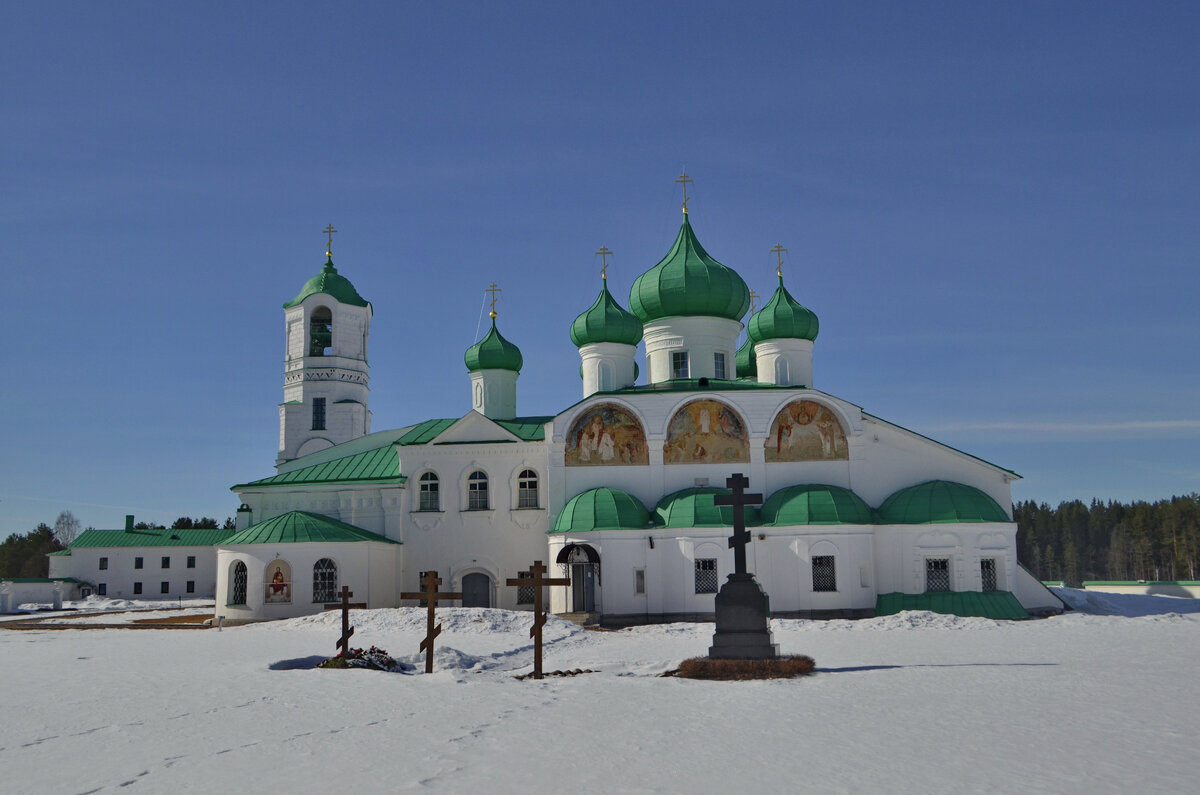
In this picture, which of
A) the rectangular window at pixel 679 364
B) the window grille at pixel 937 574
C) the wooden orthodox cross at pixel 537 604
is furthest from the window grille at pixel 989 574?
the wooden orthodox cross at pixel 537 604

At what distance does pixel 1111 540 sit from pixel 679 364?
61.6m

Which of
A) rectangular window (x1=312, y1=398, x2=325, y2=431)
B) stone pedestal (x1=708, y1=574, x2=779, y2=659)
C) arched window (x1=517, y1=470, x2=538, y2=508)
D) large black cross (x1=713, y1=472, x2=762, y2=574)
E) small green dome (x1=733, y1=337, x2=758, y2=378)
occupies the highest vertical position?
small green dome (x1=733, y1=337, x2=758, y2=378)

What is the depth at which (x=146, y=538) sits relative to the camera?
49.9 m

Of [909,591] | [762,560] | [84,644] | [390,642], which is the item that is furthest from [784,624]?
[84,644]

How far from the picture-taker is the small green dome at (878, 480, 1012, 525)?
27.0 m

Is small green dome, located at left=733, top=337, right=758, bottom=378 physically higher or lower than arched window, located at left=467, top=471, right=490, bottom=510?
higher

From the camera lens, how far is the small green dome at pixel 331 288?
38.9 meters

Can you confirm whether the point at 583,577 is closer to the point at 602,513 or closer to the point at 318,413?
the point at 602,513

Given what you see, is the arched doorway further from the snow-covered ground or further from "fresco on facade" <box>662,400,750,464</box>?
the snow-covered ground

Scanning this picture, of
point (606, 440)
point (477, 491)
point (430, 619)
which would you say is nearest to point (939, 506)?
point (606, 440)

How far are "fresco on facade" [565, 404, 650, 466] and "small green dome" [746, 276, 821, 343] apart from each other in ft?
18.3

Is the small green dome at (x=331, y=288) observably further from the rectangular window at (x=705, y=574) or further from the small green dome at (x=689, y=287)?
the rectangular window at (x=705, y=574)

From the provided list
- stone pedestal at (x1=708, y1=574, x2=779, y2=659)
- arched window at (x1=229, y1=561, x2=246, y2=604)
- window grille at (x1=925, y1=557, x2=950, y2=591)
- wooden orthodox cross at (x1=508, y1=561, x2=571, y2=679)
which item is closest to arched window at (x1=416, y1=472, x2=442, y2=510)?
arched window at (x1=229, y1=561, x2=246, y2=604)

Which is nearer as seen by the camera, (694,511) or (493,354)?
(694,511)
